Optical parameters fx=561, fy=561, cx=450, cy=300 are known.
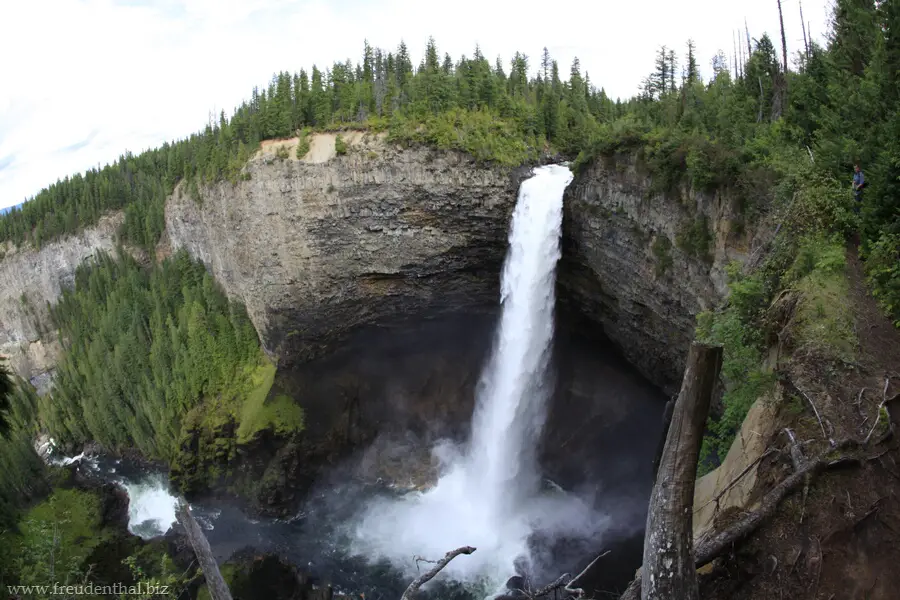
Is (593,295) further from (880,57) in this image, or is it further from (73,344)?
(73,344)

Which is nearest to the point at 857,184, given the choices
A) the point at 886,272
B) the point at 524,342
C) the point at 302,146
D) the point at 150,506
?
the point at 886,272

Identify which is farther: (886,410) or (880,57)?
(880,57)

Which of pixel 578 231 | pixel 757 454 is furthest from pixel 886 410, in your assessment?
pixel 578 231

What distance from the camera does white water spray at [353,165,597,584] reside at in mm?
24609

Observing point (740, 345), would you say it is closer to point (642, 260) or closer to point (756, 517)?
point (756, 517)

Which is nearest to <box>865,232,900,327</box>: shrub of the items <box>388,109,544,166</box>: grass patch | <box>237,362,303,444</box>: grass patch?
<box>388,109,544,166</box>: grass patch

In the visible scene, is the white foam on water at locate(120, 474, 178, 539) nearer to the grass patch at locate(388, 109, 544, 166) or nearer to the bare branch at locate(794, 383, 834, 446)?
the grass patch at locate(388, 109, 544, 166)

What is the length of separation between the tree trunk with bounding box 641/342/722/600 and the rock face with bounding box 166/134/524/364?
22.9 metres

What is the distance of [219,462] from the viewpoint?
1296 inches

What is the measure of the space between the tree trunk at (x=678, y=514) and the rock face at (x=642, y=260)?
1214 centimetres

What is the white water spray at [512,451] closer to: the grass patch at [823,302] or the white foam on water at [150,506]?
the white foam on water at [150,506]

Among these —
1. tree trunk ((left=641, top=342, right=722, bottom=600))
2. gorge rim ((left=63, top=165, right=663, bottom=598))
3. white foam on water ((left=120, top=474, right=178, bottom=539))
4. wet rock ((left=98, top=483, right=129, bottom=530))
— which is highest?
tree trunk ((left=641, top=342, right=722, bottom=600))

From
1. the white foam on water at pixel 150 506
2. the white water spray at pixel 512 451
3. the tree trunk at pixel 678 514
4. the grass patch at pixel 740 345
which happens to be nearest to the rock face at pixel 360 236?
the white water spray at pixel 512 451

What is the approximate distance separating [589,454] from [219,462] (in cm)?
2115
